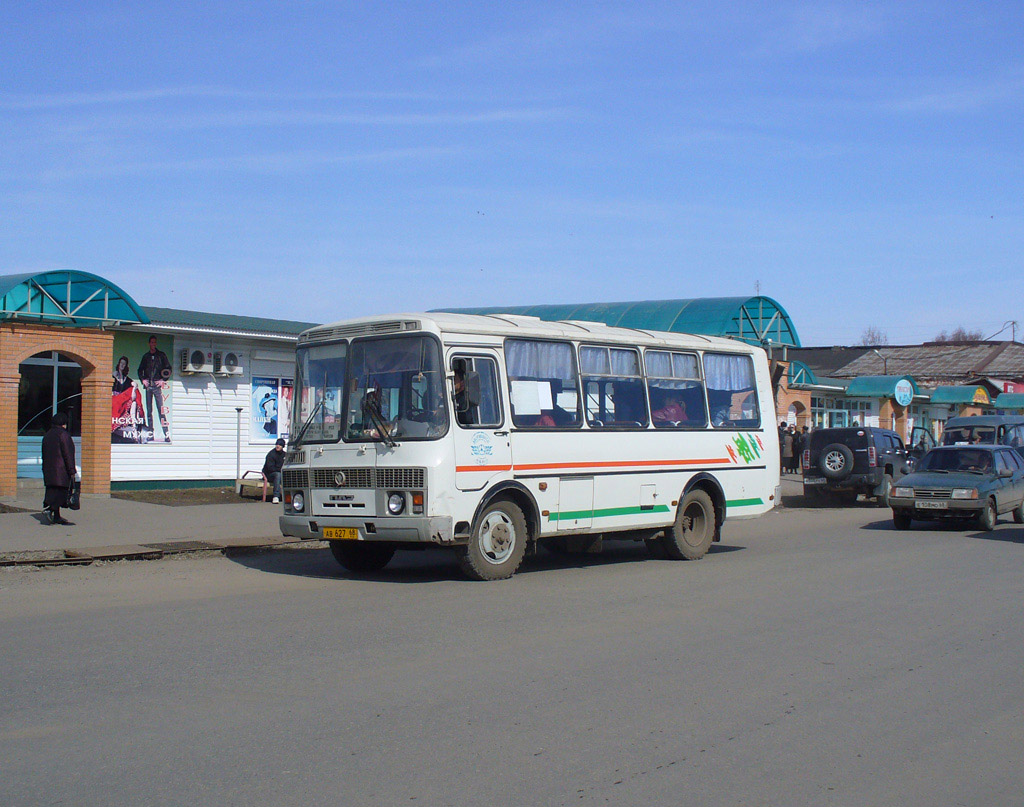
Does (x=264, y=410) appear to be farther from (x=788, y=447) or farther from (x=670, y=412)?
(x=788, y=447)

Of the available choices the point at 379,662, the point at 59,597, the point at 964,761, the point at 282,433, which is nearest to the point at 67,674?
the point at 379,662

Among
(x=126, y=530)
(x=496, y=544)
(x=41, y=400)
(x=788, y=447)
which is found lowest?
(x=496, y=544)

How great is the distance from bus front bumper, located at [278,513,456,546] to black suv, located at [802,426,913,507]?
56.0 feet

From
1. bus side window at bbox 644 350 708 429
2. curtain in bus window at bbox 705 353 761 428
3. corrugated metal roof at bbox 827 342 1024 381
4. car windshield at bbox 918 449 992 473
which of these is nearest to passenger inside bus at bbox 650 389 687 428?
bus side window at bbox 644 350 708 429

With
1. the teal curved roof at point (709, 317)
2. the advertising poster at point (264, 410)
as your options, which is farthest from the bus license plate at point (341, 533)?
the teal curved roof at point (709, 317)

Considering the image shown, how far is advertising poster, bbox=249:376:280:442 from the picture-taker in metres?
25.2

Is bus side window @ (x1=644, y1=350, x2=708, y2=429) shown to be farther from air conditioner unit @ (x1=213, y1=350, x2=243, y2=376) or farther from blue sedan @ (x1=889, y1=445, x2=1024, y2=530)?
air conditioner unit @ (x1=213, y1=350, x2=243, y2=376)

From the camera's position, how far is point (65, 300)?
20547 millimetres

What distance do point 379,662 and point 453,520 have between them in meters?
3.69

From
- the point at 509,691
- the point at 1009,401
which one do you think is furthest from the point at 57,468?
A: the point at 1009,401

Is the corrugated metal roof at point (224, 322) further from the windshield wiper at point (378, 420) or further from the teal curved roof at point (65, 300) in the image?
the windshield wiper at point (378, 420)

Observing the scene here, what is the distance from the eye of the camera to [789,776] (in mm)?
5055

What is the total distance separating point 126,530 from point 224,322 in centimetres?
1128

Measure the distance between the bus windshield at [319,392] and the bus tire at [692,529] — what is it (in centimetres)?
487
